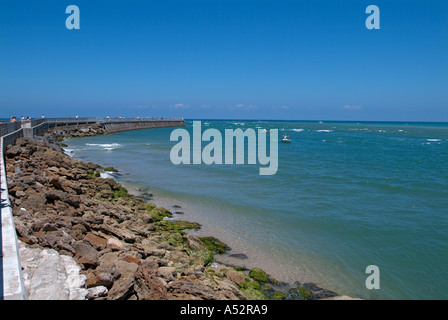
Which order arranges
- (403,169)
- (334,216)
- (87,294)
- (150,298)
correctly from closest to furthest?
(87,294), (150,298), (334,216), (403,169)

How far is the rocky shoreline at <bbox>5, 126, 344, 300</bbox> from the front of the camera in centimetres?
691

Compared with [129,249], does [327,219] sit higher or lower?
lower

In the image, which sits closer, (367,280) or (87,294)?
(87,294)

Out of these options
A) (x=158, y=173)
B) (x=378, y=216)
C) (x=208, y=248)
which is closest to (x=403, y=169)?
(x=378, y=216)

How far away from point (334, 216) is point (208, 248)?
7760 mm

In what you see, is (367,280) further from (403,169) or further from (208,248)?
(403,169)

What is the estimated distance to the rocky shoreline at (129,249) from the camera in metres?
6.91

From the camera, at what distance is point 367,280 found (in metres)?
10.0

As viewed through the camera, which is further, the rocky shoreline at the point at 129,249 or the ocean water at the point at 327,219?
the ocean water at the point at 327,219

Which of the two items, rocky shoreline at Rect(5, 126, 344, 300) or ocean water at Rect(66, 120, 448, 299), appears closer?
rocky shoreline at Rect(5, 126, 344, 300)

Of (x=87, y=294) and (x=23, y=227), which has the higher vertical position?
(x=23, y=227)

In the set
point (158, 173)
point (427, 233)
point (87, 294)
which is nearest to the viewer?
point (87, 294)

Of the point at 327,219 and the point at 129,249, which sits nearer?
the point at 129,249

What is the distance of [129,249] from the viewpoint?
9102 millimetres
